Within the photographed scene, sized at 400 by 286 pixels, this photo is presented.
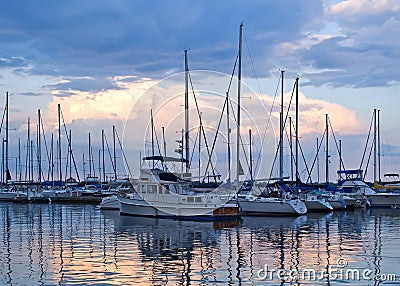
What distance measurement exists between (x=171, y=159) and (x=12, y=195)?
39.6 meters

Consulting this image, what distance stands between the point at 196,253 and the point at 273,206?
25.1 meters

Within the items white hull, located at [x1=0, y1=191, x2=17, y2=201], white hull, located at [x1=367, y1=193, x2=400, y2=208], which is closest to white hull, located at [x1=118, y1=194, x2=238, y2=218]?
white hull, located at [x1=367, y1=193, x2=400, y2=208]

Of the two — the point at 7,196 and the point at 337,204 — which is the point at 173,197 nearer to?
the point at 337,204

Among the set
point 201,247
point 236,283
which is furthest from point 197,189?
point 236,283

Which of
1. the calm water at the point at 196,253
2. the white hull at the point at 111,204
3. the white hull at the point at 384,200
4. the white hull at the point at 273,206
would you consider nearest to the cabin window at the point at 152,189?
the calm water at the point at 196,253

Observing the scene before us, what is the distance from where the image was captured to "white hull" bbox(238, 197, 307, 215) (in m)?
50.2

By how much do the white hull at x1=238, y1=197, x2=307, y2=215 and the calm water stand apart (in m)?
7.73

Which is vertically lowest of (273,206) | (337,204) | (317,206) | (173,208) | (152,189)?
(337,204)

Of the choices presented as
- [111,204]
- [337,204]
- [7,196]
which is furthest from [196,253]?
[7,196]

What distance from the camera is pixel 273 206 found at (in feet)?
166

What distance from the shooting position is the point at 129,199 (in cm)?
4988

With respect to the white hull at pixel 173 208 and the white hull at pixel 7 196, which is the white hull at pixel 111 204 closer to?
the white hull at pixel 173 208

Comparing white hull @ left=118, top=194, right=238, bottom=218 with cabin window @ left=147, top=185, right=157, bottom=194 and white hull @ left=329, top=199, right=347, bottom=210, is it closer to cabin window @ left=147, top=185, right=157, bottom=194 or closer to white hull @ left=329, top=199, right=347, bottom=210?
cabin window @ left=147, top=185, right=157, bottom=194

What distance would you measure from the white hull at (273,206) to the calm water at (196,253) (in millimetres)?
7730
